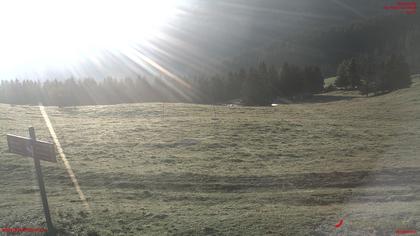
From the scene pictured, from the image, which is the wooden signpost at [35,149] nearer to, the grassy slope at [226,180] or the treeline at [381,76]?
the grassy slope at [226,180]

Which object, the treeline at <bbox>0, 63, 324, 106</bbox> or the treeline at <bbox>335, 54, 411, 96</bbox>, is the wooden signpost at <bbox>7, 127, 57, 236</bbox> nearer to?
the treeline at <bbox>0, 63, 324, 106</bbox>

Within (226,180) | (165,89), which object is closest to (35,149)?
(226,180)

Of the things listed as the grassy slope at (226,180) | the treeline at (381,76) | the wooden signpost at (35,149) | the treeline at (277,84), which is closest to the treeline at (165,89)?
the treeline at (277,84)

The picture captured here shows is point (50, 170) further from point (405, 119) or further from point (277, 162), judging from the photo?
point (405, 119)

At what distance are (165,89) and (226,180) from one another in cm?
9268

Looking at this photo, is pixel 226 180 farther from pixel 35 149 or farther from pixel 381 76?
pixel 381 76

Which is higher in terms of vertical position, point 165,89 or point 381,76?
point 381,76

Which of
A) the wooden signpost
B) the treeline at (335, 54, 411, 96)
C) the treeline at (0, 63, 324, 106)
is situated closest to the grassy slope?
the wooden signpost

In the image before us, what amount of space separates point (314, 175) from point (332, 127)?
2178 cm

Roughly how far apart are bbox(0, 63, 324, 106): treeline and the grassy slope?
62862 mm

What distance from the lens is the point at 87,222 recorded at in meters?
13.8

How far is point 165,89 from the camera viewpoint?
111 m

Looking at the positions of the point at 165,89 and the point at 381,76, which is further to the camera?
the point at 165,89

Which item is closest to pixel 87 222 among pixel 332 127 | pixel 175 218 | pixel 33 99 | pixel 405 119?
pixel 175 218
